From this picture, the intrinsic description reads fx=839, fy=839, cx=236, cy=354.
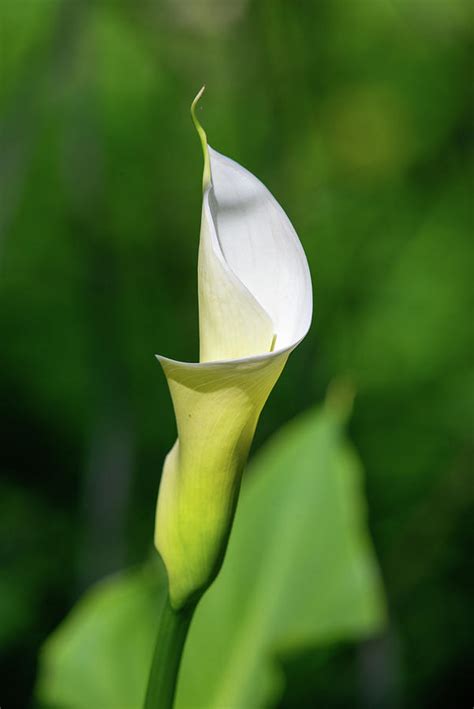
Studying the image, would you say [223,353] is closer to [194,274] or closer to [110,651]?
[110,651]

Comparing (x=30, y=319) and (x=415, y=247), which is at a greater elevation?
(x=415, y=247)

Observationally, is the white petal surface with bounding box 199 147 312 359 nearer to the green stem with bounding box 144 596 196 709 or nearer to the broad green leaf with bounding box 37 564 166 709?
the green stem with bounding box 144 596 196 709

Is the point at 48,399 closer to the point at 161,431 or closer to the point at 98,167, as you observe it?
the point at 161,431

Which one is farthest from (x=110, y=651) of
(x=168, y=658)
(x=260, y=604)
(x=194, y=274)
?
(x=194, y=274)

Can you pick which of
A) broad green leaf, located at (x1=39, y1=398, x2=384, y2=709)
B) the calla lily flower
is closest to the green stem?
the calla lily flower

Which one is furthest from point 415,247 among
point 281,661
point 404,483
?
point 281,661

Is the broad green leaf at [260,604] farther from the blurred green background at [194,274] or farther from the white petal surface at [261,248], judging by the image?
the white petal surface at [261,248]
